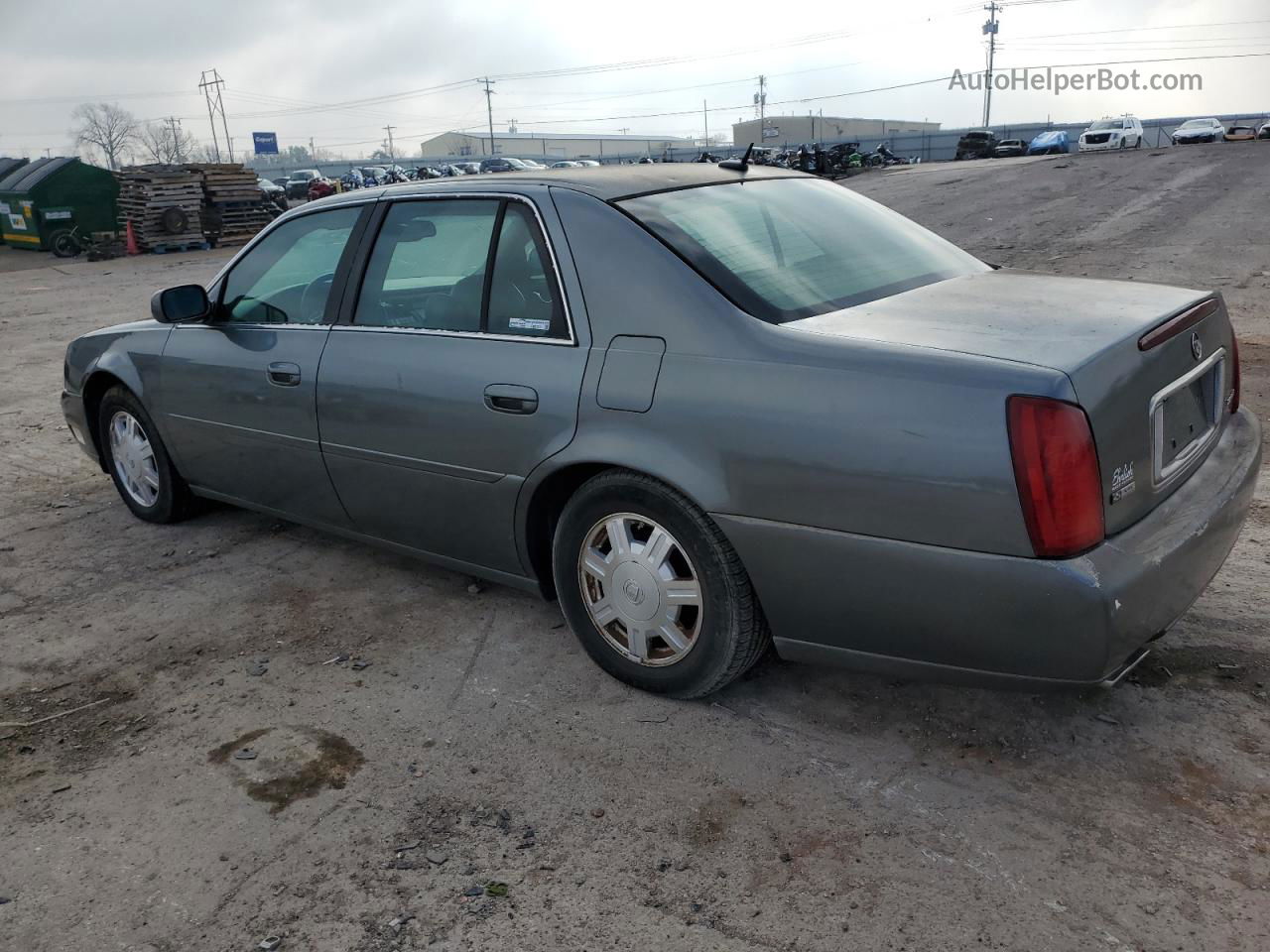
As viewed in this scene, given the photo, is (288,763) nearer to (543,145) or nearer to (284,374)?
(284,374)

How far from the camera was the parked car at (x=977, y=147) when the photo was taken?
4715 centimetres

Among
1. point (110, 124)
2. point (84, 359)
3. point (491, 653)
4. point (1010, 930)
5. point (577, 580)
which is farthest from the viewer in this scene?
point (110, 124)

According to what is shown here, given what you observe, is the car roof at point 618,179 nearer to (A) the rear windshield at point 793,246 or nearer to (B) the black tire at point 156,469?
(A) the rear windshield at point 793,246

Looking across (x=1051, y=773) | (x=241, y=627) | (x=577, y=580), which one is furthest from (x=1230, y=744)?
(x=241, y=627)

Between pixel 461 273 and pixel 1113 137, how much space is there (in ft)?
136

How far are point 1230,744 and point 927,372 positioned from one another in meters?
1.38

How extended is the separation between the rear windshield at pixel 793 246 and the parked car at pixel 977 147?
1864 inches

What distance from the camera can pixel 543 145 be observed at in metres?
125

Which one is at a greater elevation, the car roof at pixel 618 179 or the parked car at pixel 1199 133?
the parked car at pixel 1199 133

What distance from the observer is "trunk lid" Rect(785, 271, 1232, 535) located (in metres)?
2.47

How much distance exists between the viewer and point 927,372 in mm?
2482

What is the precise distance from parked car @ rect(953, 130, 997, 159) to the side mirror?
156 ft

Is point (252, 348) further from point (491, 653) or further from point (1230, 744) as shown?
point (1230, 744)

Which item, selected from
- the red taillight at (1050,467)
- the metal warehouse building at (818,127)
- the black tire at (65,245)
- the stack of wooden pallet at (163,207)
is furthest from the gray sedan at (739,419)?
the metal warehouse building at (818,127)
